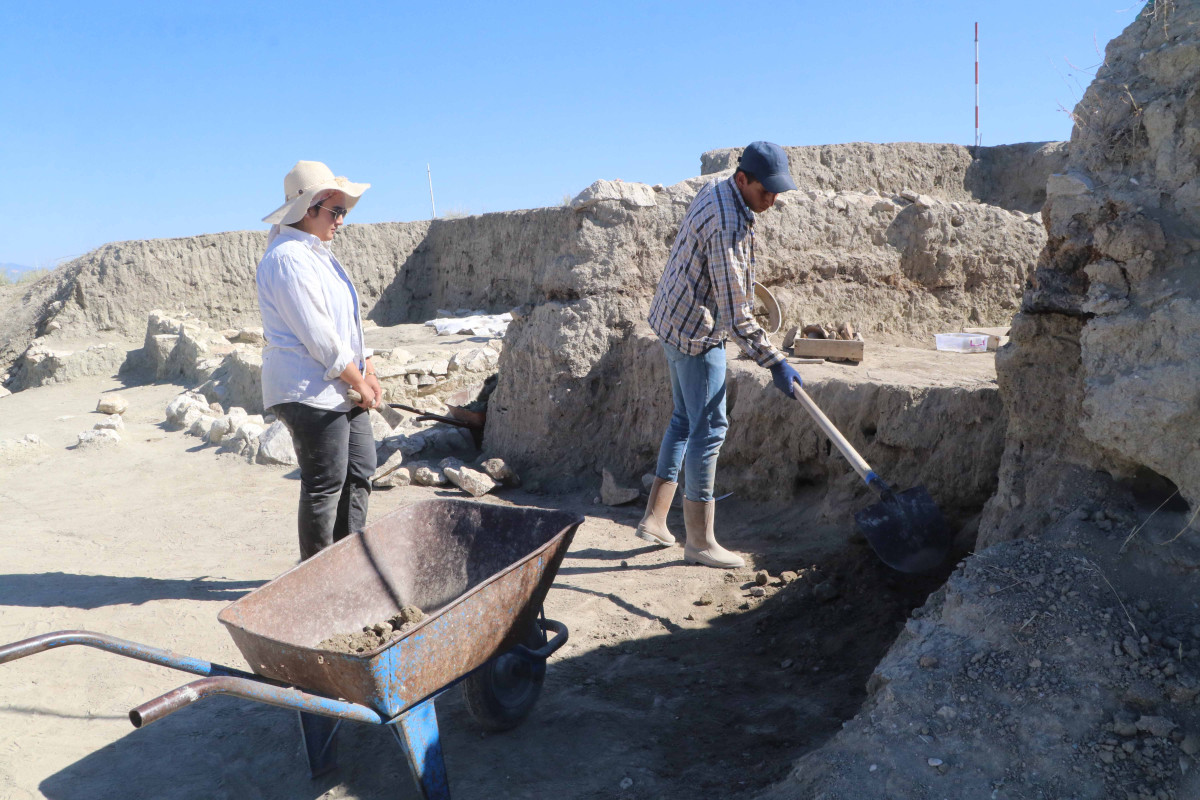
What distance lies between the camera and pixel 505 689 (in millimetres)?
2920

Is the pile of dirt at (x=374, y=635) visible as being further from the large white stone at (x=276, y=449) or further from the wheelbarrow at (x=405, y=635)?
the large white stone at (x=276, y=449)

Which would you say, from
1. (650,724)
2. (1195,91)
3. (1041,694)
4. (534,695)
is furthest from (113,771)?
(1195,91)

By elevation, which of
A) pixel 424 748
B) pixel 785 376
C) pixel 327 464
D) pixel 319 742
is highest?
pixel 785 376

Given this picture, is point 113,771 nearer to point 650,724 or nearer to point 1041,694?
point 650,724

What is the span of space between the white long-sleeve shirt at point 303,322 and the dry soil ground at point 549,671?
122cm

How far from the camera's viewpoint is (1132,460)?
8.40ft

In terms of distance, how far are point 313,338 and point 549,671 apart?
5.36ft

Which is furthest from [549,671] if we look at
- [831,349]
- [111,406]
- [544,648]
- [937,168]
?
[937,168]

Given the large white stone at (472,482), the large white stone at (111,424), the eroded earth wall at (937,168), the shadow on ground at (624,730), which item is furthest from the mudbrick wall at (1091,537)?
the eroded earth wall at (937,168)

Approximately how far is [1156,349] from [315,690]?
104 inches

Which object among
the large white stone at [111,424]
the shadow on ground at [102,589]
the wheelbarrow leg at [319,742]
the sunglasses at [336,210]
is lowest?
the wheelbarrow leg at [319,742]

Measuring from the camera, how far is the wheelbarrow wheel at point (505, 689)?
281 centimetres

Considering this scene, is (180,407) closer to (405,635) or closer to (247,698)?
(405,635)

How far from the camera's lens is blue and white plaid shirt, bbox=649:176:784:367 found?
380 centimetres
